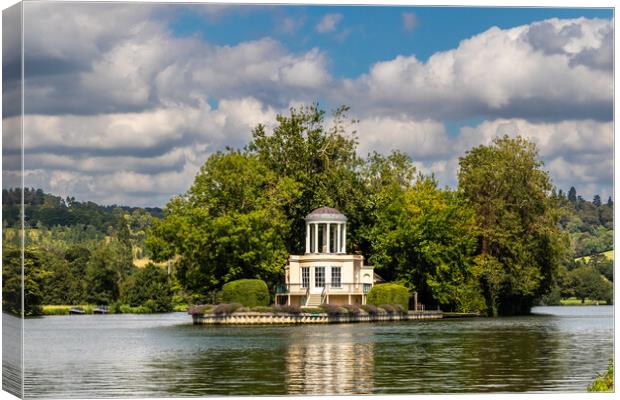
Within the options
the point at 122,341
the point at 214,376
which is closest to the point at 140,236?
the point at 122,341

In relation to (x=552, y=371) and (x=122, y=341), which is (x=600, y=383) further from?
(x=122, y=341)

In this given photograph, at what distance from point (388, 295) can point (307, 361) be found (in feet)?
99.3

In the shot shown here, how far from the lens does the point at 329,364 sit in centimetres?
2547

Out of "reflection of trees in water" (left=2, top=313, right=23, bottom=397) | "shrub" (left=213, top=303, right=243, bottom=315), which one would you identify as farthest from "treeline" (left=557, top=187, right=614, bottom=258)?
"reflection of trees in water" (left=2, top=313, right=23, bottom=397)

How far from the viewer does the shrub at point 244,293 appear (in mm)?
51213

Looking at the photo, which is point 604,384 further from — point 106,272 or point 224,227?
point 106,272

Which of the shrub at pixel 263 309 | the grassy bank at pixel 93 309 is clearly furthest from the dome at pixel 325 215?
the grassy bank at pixel 93 309

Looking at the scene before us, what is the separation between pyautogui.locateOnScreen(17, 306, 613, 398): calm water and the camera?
20203 mm

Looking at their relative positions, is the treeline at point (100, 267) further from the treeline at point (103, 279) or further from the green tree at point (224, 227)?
the green tree at point (224, 227)

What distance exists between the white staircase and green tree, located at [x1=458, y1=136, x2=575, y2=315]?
960 cm

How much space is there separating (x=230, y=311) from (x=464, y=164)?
21.4 metres

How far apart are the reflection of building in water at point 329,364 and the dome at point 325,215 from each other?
20483 millimetres

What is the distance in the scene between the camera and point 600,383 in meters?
19.5

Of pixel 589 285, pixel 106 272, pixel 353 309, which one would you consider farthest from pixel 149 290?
pixel 589 285
